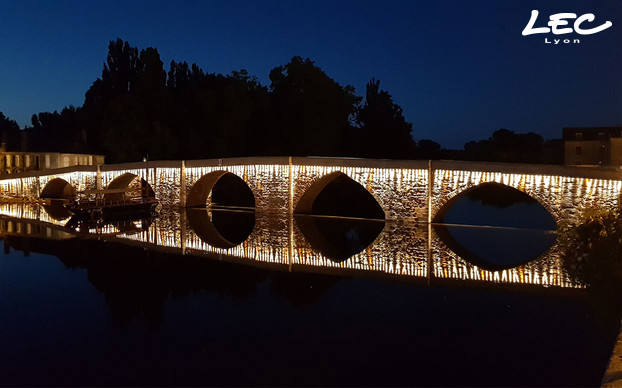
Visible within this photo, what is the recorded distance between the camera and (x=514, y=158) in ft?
201

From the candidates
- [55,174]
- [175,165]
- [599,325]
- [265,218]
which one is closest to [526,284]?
[599,325]

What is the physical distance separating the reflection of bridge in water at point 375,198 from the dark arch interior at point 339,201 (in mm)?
176

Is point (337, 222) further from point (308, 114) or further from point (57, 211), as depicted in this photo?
point (308, 114)

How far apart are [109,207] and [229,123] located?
19.5 meters

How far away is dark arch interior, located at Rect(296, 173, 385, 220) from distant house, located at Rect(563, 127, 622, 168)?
17.8m

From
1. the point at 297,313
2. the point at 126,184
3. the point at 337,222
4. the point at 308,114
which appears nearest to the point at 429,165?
the point at 337,222

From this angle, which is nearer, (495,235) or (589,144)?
(495,235)

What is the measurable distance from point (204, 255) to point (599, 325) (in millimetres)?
10547

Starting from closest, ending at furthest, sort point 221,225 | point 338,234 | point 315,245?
point 315,245
point 338,234
point 221,225

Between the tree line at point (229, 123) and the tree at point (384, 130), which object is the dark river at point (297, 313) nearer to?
the tree line at point (229, 123)

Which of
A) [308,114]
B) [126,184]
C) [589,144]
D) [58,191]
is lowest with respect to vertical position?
[58,191]

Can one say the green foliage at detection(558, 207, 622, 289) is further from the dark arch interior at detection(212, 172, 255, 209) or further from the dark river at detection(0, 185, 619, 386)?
the dark arch interior at detection(212, 172, 255, 209)

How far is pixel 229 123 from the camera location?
152 feet

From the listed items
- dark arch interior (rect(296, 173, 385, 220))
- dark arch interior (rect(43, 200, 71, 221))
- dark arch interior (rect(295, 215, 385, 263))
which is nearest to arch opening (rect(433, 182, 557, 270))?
dark arch interior (rect(295, 215, 385, 263))
